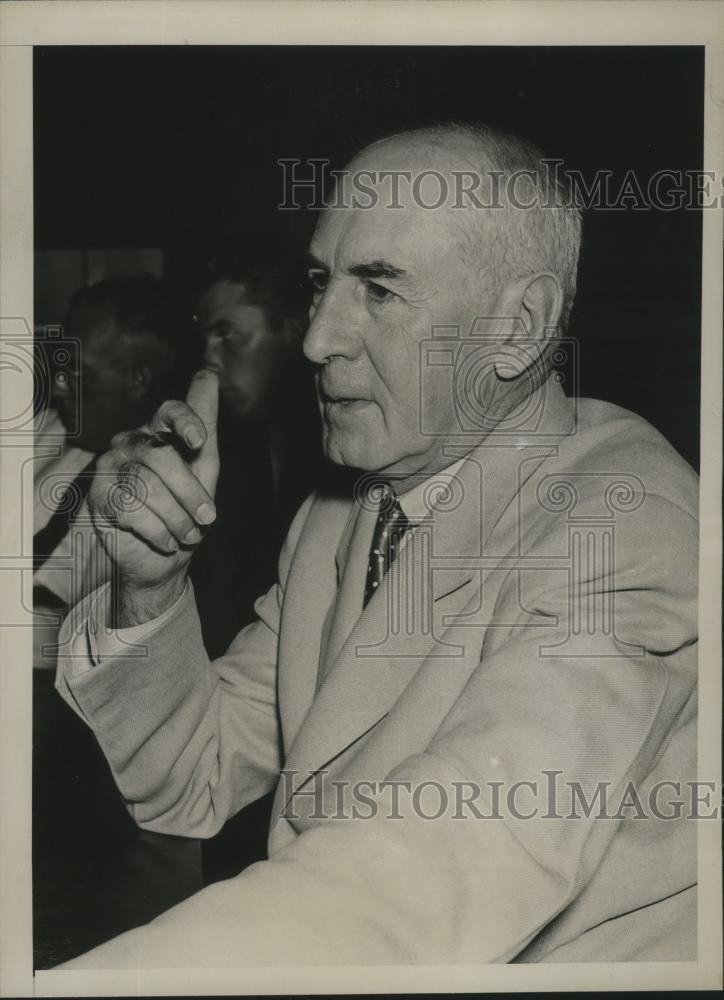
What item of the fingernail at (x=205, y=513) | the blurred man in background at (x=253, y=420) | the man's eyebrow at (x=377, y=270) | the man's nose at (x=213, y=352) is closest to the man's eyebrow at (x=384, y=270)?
the man's eyebrow at (x=377, y=270)

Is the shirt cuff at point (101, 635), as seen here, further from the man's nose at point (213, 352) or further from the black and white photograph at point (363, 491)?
the man's nose at point (213, 352)

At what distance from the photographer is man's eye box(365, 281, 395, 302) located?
1509 mm

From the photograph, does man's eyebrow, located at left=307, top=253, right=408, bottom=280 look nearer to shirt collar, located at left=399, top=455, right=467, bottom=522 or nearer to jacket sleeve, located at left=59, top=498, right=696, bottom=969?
shirt collar, located at left=399, top=455, right=467, bottom=522

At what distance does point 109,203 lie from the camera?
1.56m

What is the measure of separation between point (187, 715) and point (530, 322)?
2.28 ft

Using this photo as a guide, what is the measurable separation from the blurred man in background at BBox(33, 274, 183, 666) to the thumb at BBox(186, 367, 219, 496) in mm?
29

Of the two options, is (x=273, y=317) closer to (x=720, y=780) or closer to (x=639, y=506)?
(x=639, y=506)

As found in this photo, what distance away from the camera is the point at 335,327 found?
152 cm

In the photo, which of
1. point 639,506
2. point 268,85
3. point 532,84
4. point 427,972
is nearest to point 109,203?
point 268,85

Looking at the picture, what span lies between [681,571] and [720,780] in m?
0.30

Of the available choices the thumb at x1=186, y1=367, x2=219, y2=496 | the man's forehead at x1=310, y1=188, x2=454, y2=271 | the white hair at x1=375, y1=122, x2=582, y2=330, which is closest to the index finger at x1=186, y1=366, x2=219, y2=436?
the thumb at x1=186, y1=367, x2=219, y2=496

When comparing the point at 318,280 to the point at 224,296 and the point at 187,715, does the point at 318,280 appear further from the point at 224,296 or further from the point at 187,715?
the point at 187,715

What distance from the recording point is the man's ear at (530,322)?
1.53 meters

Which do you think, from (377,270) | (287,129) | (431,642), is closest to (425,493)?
(431,642)
